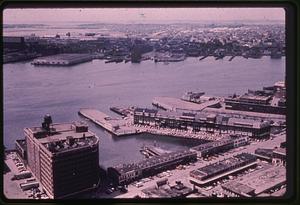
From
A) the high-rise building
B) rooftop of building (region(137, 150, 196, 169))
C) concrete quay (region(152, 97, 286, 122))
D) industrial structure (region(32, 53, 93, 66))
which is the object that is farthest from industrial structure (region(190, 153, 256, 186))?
industrial structure (region(32, 53, 93, 66))

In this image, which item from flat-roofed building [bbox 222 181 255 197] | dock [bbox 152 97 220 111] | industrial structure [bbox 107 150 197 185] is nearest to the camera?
flat-roofed building [bbox 222 181 255 197]

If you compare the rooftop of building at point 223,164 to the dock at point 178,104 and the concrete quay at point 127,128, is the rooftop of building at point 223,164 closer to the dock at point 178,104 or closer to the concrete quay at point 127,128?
the concrete quay at point 127,128

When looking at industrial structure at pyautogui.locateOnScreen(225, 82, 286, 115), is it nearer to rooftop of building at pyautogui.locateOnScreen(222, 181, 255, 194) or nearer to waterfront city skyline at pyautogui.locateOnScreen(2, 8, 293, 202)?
waterfront city skyline at pyautogui.locateOnScreen(2, 8, 293, 202)

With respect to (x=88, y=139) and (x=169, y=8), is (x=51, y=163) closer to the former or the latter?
(x=88, y=139)

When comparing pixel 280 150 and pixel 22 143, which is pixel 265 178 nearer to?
pixel 280 150

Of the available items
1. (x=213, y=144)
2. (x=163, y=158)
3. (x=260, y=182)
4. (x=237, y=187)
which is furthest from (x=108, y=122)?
(x=260, y=182)

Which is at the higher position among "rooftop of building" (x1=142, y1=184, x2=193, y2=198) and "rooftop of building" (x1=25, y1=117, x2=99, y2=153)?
"rooftop of building" (x1=25, y1=117, x2=99, y2=153)
